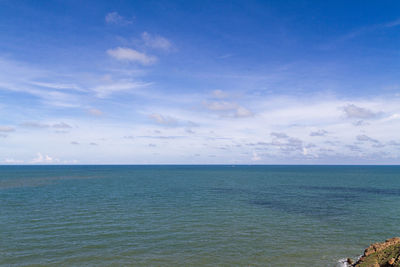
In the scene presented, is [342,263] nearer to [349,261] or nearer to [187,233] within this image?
[349,261]

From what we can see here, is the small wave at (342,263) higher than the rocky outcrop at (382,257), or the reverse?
the rocky outcrop at (382,257)

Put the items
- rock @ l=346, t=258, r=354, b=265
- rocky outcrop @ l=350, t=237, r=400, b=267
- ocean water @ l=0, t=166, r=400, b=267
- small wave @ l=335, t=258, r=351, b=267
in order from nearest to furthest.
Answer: rocky outcrop @ l=350, t=237, r=400, b=267
small wave @ l=335, t=258, r=351, b=267
rock @ l=346, t=258, r=354, b=265
ocean water @ l=0, t=166, r=400, b=267

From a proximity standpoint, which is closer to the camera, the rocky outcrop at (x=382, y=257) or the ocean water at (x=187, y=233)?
the rocky outcrop at (x=382, y=257)

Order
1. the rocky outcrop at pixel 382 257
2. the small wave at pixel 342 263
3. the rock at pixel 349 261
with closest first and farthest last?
the rocky outcrop at pixel 382 257
the small wave at pixel 342 263
the rock at pixel 349 261

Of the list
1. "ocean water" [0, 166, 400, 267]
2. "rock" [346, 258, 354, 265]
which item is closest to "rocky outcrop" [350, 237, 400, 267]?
"rock" [346, 258, 354, 265]

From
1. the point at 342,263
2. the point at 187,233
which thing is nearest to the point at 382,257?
the point at 342,263

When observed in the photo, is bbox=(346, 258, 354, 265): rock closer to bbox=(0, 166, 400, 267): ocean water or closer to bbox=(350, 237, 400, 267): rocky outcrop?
bbox=(350, 237, 400, 267): rocky outcrop

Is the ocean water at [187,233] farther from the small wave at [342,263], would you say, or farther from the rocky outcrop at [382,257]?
the rocky outcrop at [382,257]

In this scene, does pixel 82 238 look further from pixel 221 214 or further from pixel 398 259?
pixel 398 259

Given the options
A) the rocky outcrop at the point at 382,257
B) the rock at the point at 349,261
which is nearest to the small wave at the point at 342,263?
the rock at the point at 349,261

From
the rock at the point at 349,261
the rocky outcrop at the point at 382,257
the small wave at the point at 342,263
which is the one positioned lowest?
the small wave at the point at 342,263

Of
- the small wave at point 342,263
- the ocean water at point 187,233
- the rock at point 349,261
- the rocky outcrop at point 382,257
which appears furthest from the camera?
the ocean water at point 187,233

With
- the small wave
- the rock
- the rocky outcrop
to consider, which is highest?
the rocky outcrop

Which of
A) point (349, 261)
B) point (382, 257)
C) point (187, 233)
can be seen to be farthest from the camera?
point (187, 233)
